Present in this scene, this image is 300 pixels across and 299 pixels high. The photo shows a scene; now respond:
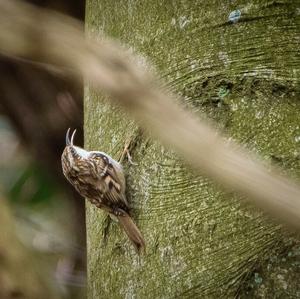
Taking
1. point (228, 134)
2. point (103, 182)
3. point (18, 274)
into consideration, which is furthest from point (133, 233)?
point (103, 182)

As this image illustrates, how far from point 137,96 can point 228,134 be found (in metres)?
1.10

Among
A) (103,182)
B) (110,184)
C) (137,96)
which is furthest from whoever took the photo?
(103,182)

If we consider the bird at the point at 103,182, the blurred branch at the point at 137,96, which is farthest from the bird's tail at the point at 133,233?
the blurred branch at the point at 137,96

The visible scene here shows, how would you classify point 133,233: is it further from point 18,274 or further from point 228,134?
point 18,274

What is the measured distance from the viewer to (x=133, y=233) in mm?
1581

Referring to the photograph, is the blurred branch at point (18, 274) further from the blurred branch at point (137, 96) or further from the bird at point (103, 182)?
the blurred branch at point (137, 96)

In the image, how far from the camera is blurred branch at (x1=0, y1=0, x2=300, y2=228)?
0.40 meters

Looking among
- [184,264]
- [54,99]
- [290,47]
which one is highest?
[290,47]

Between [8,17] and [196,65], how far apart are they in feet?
3.90

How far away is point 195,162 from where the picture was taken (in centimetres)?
41

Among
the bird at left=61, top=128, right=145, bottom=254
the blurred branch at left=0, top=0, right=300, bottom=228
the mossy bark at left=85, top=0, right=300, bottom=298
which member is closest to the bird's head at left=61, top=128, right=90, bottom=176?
the bird at left=61, top=128, right=145, bottom=254

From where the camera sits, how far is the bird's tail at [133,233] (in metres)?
1.58

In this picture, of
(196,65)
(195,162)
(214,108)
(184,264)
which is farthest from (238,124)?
(195,162)

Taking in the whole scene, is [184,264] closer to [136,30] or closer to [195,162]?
[136,30]
